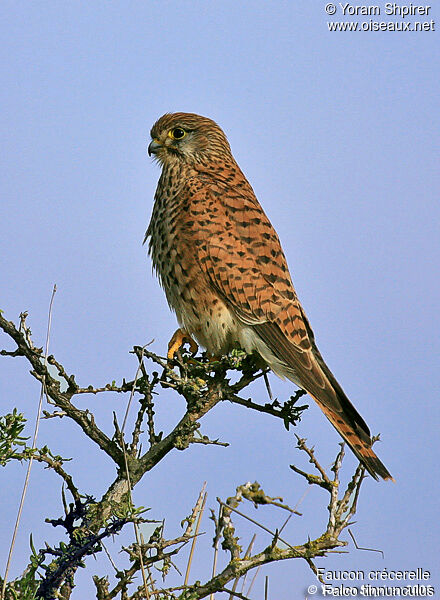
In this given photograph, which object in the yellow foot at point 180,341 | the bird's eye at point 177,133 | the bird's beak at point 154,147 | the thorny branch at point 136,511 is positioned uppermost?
the bird's eye at point 177,133

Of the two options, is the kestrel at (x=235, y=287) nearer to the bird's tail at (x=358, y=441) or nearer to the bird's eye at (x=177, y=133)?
the bird's tail at (x=358, y=441)

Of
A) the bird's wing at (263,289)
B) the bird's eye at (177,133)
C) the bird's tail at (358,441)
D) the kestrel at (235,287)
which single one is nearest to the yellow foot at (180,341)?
the kestrel at (235,287)

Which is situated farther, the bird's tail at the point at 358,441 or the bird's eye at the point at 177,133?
the bird's eye at the point at 177,133

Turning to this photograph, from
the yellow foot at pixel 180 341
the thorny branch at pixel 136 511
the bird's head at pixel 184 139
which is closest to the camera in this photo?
the thorny branch at pixel 136 511

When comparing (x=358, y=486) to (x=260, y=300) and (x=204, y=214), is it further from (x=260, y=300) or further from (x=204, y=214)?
(x=204, y=214)

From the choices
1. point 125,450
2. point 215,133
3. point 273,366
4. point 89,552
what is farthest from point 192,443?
point 215,133

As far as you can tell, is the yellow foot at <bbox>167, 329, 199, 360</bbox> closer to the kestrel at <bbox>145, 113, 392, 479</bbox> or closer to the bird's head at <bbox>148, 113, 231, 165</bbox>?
the kestrel at <bbox>145, 113, 392, 479</bbox>

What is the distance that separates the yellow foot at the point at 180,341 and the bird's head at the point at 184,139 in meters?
1.07

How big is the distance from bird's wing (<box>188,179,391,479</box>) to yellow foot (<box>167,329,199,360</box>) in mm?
326

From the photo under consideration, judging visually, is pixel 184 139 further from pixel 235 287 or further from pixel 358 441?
pixel 358 441

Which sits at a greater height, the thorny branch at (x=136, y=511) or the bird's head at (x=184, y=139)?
the bird's head at (x=184, y=139)

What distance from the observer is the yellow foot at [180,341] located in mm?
3961

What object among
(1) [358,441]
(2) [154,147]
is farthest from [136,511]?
(2) [154,147]

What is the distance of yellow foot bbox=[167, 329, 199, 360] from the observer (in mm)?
3961
